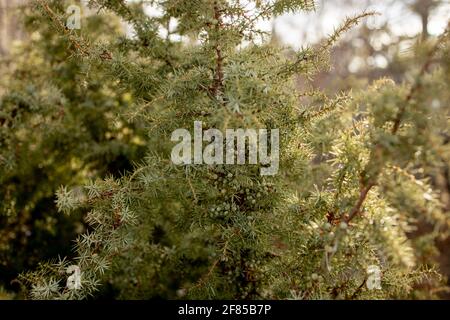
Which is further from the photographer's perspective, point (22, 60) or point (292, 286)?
point (22, 60)

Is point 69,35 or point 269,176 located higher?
point 69,35

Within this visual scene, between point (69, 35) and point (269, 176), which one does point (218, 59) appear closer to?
point (269, 176)

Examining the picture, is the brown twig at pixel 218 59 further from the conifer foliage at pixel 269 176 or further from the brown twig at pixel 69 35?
the brown twig at pixel 69 35

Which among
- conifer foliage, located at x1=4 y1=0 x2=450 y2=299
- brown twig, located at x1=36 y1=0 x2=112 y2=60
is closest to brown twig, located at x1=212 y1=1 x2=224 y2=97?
conifer foliage, located at x1=4 y1=0 x2=450 y2=299

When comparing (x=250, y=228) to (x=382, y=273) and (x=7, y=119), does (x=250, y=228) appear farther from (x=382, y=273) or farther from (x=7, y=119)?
(x=7, y=119)

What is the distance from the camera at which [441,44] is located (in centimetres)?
100

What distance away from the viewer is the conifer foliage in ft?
3.22

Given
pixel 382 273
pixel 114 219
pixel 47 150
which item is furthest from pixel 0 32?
pixel 382 273

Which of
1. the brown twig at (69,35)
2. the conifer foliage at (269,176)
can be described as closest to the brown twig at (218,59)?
the conifer foliage at (269,176)

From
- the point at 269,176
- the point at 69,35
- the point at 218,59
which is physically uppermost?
→ the point at 69,35

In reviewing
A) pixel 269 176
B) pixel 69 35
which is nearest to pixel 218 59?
pixel 269 176

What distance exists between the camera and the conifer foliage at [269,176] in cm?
98

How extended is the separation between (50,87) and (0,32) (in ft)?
20.0

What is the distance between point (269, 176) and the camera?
141cm
